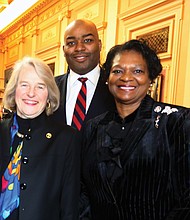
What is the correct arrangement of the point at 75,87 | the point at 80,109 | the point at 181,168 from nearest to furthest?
the point at 181,168 → the point at 80,109 → the point at 75,87

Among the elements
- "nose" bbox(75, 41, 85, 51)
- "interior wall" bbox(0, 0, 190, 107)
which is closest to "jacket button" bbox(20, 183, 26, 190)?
"nose" bbox(75, 41, 85, 51)

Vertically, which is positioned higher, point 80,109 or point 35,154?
point 80,109

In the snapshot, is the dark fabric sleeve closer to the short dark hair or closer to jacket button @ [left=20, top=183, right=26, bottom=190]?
the short dark hair

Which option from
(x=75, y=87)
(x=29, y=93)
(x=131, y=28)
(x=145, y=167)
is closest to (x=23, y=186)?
(x=29, y=93)

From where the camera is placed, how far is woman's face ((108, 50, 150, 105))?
1419 millimetres

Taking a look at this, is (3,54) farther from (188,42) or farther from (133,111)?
(133,111)

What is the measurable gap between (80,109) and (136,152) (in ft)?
2.68

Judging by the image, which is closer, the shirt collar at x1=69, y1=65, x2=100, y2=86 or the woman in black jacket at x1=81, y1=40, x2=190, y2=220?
the woman in black jacket at x1=81, y1=40, x2=190, y2=220

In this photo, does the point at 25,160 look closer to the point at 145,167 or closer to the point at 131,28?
the point at 145,167

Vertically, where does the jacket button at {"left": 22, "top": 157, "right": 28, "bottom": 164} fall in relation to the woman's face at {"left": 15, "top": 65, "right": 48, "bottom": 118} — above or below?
below

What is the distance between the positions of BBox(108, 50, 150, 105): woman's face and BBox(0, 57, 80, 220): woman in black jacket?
1.07ft

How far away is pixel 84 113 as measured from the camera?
2.06 m

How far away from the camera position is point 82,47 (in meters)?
2.24

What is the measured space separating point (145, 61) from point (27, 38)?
7.81 meters
